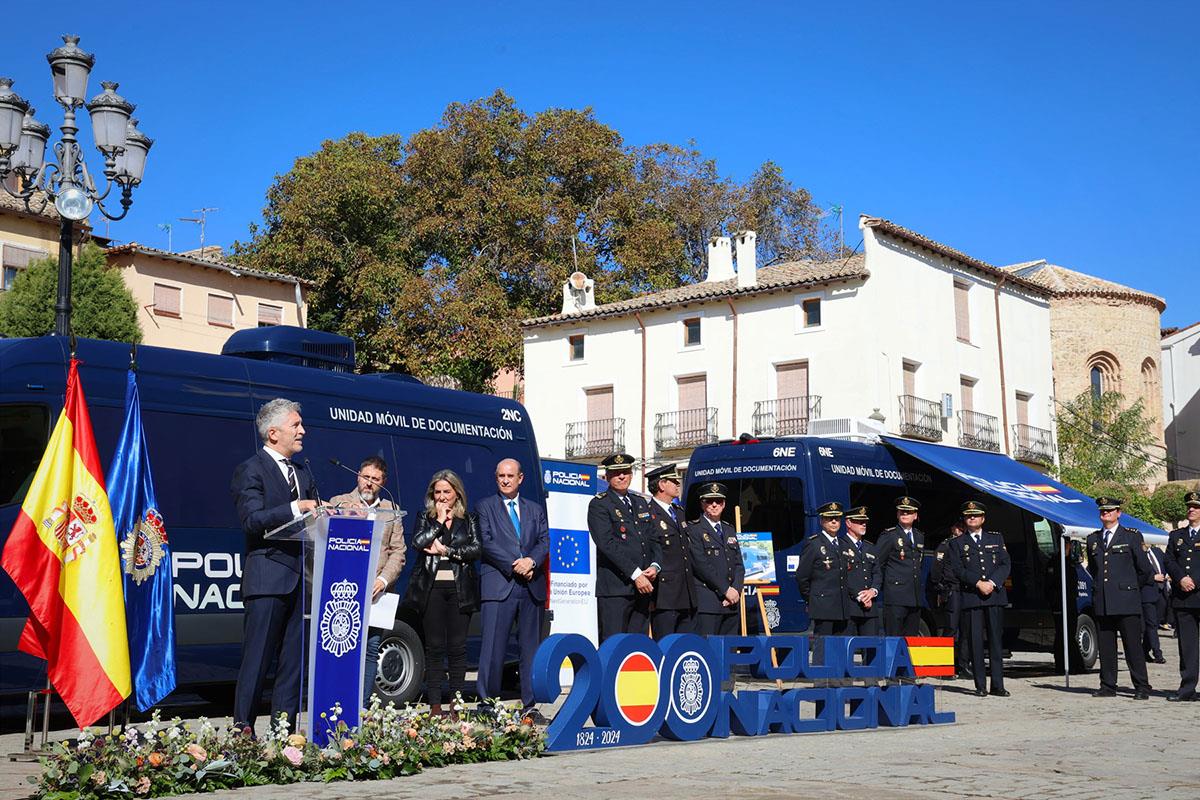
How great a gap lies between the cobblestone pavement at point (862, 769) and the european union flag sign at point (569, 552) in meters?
4.04

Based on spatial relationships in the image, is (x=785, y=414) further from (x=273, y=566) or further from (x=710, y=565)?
(x=273, y=566)

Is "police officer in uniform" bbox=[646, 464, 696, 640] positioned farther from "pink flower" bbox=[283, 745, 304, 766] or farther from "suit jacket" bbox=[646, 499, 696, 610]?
"pink flower" bbox=[283, 745, 304, 766]

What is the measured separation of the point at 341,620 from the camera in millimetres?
7328

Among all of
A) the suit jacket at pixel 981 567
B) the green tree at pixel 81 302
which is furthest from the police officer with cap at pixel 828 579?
the green tree at pixel 81 302

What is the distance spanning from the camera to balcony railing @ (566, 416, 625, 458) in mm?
46406

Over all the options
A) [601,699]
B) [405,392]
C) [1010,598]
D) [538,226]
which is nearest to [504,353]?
[538,226]

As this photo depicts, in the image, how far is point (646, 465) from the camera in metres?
45.0

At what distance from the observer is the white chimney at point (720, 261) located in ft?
153

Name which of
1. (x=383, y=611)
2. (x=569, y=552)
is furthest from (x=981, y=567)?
(x=383, y=611)

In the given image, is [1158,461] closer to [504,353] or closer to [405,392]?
[504,353]

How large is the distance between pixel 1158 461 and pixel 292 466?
54.7 m

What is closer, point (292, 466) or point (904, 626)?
point (292, 466)

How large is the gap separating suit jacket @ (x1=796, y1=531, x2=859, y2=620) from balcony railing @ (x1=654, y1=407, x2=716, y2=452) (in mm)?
30230

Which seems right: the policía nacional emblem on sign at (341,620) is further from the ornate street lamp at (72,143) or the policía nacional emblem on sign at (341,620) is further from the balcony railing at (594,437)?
the balcony railing at (594,437)
